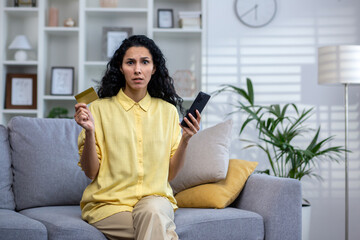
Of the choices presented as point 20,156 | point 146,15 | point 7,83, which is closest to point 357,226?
point 146,15

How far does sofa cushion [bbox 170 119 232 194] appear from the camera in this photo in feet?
7.59

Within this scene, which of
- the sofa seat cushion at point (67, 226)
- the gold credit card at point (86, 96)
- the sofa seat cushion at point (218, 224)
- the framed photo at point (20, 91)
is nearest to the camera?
the gold credit card at point (86, 96)

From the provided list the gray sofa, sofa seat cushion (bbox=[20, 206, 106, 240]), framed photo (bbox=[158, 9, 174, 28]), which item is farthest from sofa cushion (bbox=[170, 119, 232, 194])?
framed photo (bbox=[158, 9, 174, 28])

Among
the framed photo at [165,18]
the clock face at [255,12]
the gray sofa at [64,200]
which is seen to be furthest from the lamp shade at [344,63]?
the framed photo at [165,18]

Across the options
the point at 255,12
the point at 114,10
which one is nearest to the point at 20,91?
the point at 114,10

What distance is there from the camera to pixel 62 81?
3.95 metres

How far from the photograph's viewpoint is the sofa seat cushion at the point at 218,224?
77.7 inches

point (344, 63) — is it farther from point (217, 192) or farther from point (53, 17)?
point (53, 17)

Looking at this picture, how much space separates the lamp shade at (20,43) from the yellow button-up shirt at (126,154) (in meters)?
2.09

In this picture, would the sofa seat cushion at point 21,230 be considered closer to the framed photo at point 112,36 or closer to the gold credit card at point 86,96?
the gold credit card at point 86,96

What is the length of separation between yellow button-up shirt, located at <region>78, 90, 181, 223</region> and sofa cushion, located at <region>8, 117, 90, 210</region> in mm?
352

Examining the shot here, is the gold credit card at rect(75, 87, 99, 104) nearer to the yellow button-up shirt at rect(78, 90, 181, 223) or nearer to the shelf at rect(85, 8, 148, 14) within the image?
the yellow button-up shirt at rect(78, 90, 181, 223)

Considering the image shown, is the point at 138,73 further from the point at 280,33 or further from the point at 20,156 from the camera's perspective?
the point at 280,33

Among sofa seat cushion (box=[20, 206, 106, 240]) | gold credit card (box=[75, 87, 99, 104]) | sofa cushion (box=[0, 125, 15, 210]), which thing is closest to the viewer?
gold credit card (box=[75, 87, 99, 104])
